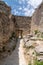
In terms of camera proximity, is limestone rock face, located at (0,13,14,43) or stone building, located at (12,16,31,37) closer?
limestone rock face, located at (0,13,14,43)

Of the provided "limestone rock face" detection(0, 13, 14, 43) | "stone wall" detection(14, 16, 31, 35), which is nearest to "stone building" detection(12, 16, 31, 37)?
"stone wall" detection(14, 16, 31, 35)

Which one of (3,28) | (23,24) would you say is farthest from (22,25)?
(3,28)

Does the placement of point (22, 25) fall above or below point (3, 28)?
below

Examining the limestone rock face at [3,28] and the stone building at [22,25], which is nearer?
the limestone rock face at [3,28]

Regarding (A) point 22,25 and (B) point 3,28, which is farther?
(A) point 22,25

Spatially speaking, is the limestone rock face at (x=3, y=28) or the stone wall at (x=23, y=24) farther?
the stone wall at (x=23, y=24)

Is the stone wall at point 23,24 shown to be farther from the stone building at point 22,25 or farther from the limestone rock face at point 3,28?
the limestone rock face at point 3,28

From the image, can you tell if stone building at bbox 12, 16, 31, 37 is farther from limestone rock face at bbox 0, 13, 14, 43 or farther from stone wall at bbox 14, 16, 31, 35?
limestone rock face at bbox 0, 13, 14, 43

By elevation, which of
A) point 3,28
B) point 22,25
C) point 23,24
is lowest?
point 22,25

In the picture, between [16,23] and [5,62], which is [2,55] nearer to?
[5,62]

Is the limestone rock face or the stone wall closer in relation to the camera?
the limestone rock face

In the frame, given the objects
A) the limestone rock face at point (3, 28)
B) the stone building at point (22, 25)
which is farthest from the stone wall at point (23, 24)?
the limestone rock face at point (3, 28)

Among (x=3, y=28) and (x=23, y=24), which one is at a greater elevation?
(x=3, y=28)

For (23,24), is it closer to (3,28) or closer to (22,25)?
(22,25)
